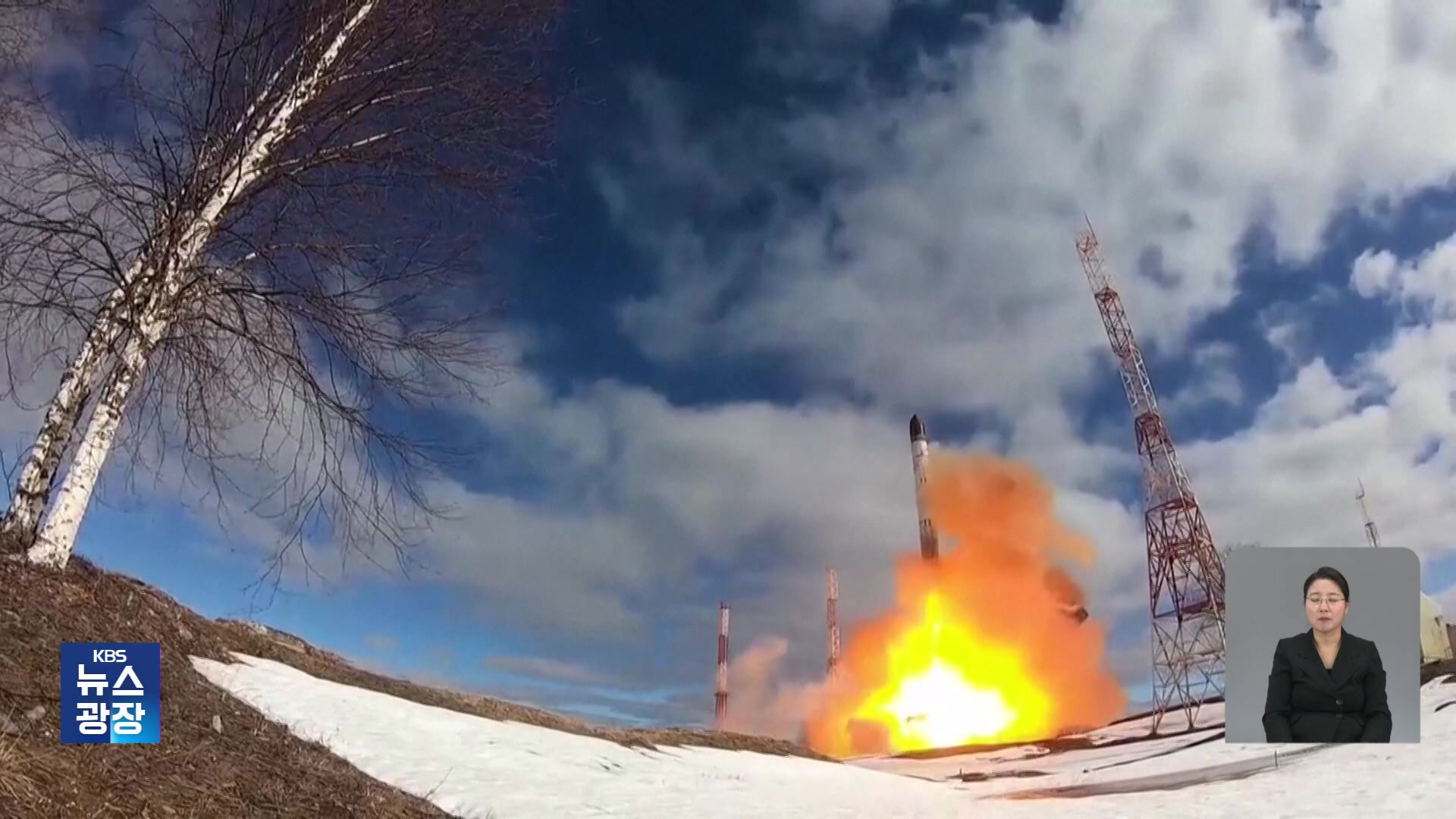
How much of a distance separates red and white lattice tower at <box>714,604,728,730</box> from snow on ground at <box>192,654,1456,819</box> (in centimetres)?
6133

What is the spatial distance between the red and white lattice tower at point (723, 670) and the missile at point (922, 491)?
1008 inches

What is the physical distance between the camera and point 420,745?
1329 centimetres

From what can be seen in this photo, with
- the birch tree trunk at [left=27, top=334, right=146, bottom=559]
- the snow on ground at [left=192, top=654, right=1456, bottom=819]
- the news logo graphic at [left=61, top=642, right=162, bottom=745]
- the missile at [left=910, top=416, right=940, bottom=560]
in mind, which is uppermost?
the missile at [left=910, top=416, right=940, bottom=560]

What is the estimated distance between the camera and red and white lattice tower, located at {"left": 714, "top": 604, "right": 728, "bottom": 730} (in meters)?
80.3

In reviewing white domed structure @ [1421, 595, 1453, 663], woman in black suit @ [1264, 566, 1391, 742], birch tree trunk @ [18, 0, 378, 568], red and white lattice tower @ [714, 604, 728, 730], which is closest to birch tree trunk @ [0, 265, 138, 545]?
birch tree trunk @ [18, 0, 378, 568]

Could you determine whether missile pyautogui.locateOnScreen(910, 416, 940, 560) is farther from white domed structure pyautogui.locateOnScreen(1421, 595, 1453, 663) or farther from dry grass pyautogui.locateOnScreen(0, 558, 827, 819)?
dry grass pyautogui.locateOnScreen(0, 558, 827, 819)

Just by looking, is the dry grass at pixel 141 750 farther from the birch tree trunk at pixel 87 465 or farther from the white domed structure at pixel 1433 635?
the white domed structure at pixel 1433 635

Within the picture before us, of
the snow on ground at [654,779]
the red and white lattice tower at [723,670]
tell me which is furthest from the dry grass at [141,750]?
the red and white lattice tower at [723,670]

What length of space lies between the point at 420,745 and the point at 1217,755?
72.7ft

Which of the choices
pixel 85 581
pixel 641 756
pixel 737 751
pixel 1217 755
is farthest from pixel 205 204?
pixel 1217 755

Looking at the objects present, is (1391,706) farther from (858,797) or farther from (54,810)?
(54,810)

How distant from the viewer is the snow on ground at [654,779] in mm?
11773

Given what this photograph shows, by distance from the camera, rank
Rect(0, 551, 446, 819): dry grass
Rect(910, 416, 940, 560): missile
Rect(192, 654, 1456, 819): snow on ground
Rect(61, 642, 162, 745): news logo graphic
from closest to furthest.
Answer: Rect(0, 551, 446, 819): dry grass
Rect(61, 642, 162, 745): news logo graphic
Rect(192, 654, 1456, 819): snow on ground
Rect(910, 416, 940, 560): missile

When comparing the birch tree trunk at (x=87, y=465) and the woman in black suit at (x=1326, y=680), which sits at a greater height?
the birch tree trunk at (x=87, y=465)
